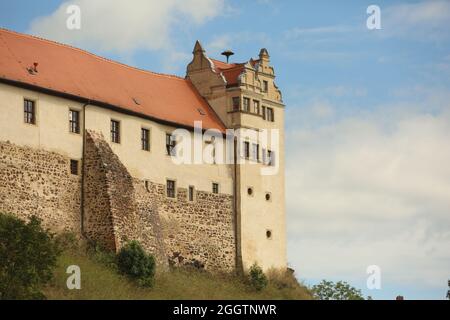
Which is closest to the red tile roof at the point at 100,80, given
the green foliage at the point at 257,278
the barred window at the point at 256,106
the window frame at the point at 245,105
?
the window frame at the point at 245,105

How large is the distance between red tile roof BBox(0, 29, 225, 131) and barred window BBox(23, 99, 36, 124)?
954 mm

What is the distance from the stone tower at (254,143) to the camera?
81.8m

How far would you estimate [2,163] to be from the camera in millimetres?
67250

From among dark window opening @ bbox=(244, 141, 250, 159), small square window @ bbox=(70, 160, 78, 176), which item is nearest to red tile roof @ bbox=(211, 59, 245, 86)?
dark window opening @ bbox=(244, 141, 250, 159)

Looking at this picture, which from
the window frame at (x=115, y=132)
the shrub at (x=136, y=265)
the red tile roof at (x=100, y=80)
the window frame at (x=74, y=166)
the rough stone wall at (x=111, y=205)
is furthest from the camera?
the window frame at (x=115, y=132)

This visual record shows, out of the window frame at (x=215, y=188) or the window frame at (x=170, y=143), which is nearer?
the window frame at (x=170, y=143)

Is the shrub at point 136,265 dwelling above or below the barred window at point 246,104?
below

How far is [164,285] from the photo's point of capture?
71750mm

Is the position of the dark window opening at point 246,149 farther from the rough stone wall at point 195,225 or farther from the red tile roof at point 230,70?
the red tile roof at point 230,70

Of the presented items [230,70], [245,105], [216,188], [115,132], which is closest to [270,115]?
[245,105]

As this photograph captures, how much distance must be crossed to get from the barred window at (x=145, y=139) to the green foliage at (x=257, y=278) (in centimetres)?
953

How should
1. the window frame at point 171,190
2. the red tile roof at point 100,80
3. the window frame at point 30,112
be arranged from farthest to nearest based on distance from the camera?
the window frame at point 171,190 < the red tile roof at point 100,80 < the window frame at point 30,112

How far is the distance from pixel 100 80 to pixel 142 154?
15.2 ft
